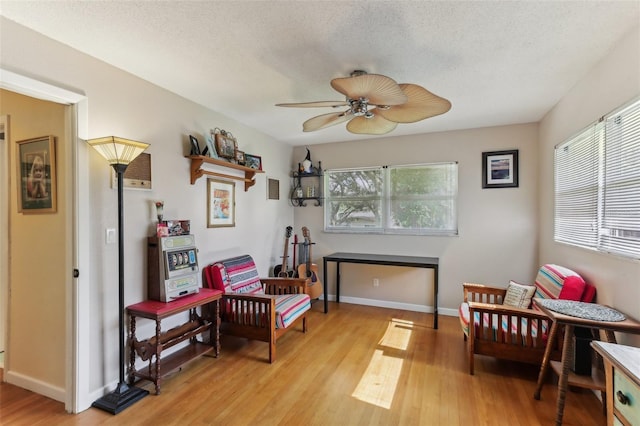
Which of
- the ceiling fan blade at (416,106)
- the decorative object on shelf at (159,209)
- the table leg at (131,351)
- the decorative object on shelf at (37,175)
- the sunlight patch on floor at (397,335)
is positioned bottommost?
the sunlight patch on floor at (397,335)

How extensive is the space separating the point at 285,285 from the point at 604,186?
119 inches

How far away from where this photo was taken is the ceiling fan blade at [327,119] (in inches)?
90.7

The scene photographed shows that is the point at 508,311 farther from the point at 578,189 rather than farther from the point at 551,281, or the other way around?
the point at 578,189

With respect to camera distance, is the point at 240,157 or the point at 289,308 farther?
the point at 240,157

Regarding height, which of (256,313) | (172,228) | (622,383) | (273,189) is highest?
(273,189)

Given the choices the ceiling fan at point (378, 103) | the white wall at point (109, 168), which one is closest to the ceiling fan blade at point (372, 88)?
the ceiling fan at point (378, 103)

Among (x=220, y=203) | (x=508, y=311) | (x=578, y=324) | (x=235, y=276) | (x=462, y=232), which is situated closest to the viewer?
(x=578, y=324)

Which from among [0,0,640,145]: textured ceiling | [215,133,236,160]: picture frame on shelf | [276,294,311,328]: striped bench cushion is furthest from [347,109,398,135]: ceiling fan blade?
[276,294,311,328]: striped bench cushion

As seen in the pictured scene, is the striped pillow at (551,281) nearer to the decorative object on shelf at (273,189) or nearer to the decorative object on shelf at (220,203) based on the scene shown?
the decorative object on shelf at (220,203)

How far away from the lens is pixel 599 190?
2.19 m

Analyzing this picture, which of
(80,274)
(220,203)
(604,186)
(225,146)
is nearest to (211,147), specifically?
(225,146)

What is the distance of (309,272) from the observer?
4.22 meters

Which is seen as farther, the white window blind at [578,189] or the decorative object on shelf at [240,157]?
the decorative object on shelf at [240,157]

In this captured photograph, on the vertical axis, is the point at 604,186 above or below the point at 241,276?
above
